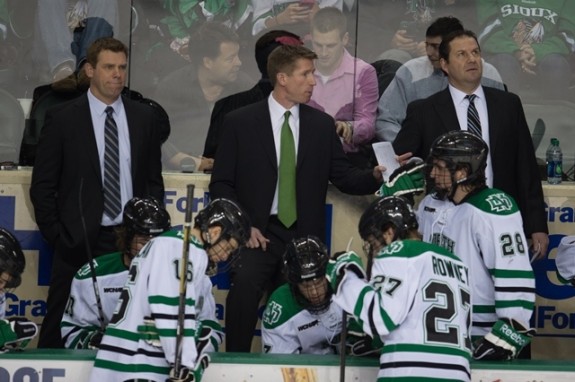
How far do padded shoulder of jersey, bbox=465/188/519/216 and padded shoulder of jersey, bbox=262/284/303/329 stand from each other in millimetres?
944


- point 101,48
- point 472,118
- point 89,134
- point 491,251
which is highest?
point 101,48

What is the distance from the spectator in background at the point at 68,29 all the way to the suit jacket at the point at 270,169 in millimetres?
1464

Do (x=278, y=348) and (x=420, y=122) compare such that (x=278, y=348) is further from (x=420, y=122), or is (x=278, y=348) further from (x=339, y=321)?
(x=420, y=122)

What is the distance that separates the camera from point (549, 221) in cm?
796

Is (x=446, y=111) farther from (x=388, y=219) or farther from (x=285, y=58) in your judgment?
(x=388, y=219)

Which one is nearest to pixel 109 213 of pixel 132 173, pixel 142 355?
pixel 132 173

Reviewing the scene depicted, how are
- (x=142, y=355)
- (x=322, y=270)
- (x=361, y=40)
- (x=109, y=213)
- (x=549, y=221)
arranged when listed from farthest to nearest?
(x=361, y=40) < (x=549, y=221) < (x=109, y=213) < (x=322, y=270) < (x=142, y=355)

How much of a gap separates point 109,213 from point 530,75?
10.2ft

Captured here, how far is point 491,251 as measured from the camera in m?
6.36

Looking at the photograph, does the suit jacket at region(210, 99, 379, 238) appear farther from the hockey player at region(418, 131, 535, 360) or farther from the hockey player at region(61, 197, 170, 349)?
the hockey player at region(418, 131, 535, 360)

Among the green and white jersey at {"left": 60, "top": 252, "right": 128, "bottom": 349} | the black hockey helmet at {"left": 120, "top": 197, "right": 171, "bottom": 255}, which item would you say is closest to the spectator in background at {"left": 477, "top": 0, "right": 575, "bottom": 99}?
the black hockey helmet at {"left": 120, "top": 197, "right": 171, "bottom": 255}

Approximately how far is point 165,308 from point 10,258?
99cm

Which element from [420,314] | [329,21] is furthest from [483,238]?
[329,21]

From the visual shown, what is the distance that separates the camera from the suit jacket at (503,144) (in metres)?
7.35
